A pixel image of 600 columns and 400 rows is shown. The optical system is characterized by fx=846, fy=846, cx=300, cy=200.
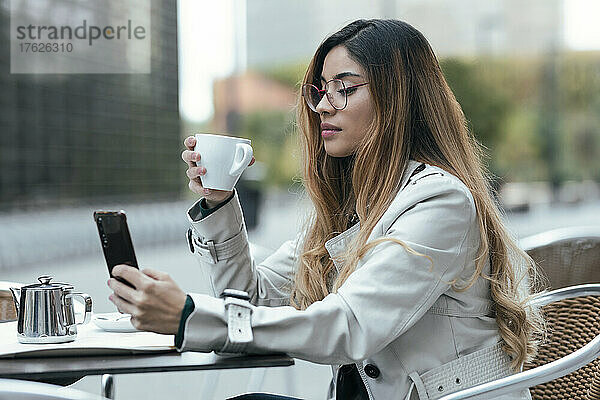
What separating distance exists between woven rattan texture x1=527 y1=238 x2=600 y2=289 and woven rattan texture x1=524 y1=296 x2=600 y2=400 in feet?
0.30

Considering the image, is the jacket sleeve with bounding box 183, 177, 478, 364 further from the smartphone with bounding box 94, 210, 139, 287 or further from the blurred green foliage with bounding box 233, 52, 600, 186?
the blurred green foliage with bounding box 233, 52, 600, 186

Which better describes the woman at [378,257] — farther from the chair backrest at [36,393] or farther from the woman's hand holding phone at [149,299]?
the chair backrest at [36,393]

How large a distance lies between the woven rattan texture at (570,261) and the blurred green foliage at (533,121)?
1.50 meters

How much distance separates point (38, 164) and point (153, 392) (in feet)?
2.99

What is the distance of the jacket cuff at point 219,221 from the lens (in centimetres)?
157

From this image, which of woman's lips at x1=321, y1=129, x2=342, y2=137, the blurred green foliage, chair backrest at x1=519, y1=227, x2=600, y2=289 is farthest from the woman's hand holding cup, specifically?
the blurred green foliage

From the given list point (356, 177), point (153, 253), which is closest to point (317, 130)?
point (356, 177)

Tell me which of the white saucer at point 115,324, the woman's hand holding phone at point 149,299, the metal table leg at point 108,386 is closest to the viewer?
the woman's hand holding phone at point 149,299

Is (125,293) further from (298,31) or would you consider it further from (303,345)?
(298,31)

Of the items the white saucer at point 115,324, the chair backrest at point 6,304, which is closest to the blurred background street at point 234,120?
the chair backrest at point 6,304

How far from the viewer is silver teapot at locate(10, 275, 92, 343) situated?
51.3 inches

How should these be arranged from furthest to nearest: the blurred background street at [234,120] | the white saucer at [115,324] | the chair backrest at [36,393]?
the blurred background street at [234,120], the white saucer at [115,324], the chair backrest at [36,393]

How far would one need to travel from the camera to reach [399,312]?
1.24m

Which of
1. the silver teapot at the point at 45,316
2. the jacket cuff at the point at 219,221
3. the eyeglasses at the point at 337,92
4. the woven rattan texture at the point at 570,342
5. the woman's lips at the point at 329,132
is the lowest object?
the woven rattan texture at the point at 570,342
